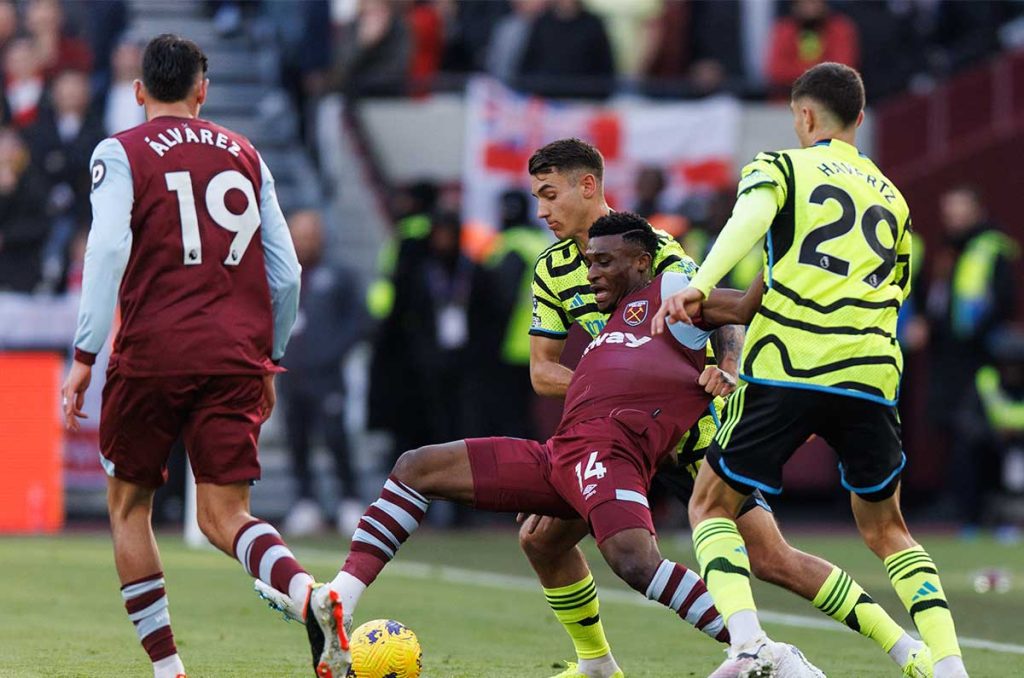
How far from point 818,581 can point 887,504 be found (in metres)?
0.42

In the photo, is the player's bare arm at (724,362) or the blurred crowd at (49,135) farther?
the blurred crowd at (49,135)

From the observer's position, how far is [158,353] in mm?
6816

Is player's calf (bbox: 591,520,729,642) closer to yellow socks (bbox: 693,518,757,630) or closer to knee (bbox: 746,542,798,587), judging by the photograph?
yellow socks (bbox: 693,518,757,630)

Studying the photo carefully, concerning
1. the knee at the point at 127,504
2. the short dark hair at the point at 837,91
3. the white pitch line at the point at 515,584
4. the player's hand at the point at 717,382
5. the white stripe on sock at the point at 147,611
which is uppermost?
the short dark hair at the point at 837,91

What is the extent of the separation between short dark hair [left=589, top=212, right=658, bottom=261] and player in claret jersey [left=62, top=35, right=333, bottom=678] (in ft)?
4.25

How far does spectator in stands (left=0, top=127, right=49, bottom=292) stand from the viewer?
17344 mm

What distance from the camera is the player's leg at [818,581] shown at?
705cm

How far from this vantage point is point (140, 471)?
6.92 meters

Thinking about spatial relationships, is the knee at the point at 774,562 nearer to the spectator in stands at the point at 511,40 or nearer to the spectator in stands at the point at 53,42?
the spectator in stands at the point at 511,40

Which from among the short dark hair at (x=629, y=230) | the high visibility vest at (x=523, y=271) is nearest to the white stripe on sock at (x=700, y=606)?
the short dark hair at (x=629, y=230)

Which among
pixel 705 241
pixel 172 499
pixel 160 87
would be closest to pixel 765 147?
pixel 705 241

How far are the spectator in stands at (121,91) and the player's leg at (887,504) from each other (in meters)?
11.2

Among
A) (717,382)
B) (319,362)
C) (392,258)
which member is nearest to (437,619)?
(717,382)

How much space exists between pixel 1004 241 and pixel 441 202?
5260 mm
